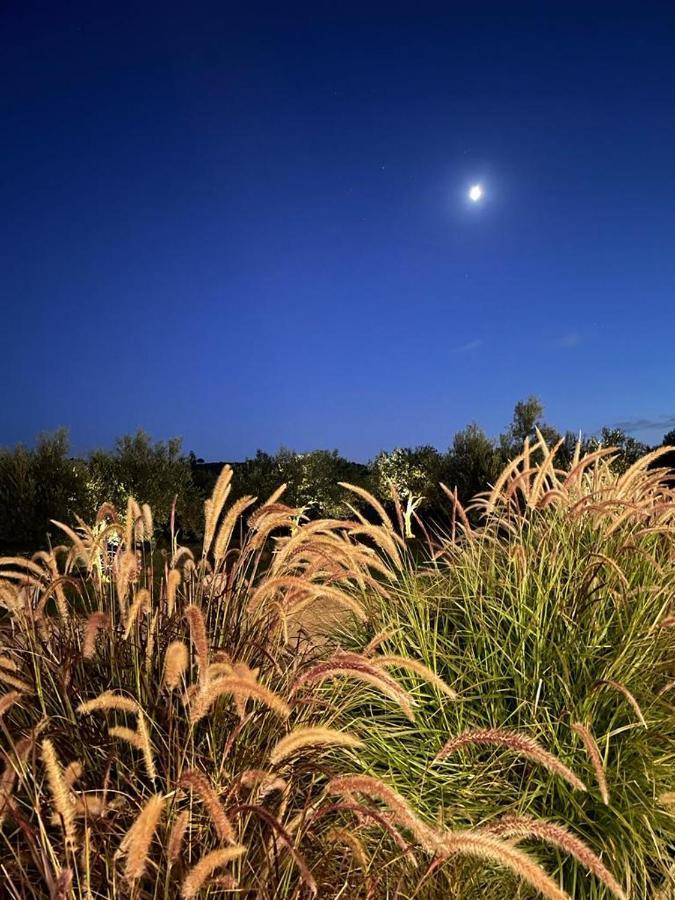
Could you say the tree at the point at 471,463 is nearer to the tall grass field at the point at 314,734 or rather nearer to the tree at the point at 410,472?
the tree at the point at 410,472

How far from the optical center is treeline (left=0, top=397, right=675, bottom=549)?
16500 mm

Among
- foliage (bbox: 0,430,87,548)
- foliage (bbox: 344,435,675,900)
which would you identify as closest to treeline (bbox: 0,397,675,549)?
foliage (bbox: 0,430,87,548)

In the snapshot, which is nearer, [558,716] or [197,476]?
[558,716]

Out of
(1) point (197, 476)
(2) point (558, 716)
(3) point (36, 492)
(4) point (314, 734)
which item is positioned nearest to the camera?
(4) point (314, 734)

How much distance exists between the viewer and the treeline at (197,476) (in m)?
16.5

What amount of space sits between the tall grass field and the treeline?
1041 centimetres

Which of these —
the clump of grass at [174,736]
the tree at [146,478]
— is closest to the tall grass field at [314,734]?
the clump of grass at [174,736]

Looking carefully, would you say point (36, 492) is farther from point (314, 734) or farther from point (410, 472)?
point (314, 734)

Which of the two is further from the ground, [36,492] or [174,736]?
[36,492]

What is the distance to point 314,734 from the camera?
6.37 ft

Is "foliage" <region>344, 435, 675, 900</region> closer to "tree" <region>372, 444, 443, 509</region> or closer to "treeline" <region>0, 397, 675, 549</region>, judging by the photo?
"treeline" <region>0, 397, 675, 549</region>

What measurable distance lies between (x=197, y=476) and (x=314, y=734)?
25.8 metres

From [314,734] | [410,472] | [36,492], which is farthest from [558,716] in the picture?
[410,472]

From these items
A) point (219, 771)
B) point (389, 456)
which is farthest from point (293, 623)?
point (389, 456)
